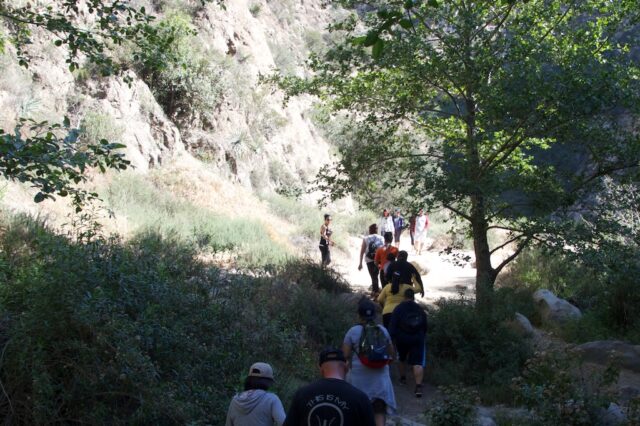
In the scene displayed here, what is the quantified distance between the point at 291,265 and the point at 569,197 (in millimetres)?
5402

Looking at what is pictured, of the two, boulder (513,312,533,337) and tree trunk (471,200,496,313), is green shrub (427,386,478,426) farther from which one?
boulder (513,312,533,337)

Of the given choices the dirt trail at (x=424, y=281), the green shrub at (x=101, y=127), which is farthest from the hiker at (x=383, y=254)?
the green shrub at (x=101, y=127)

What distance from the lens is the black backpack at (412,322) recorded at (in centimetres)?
833

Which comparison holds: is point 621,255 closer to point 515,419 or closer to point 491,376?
point 491,376

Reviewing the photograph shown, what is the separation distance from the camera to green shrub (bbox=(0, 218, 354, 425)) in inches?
215

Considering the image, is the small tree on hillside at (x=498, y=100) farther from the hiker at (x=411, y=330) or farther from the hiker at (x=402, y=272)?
the hiker at (x=411, y=330)

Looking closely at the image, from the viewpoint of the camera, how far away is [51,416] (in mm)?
5344

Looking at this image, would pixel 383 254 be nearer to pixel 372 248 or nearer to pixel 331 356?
pixel 372 248

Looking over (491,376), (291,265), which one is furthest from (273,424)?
(291,265)

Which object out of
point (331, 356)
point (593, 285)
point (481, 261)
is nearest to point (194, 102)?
point (481, 261)

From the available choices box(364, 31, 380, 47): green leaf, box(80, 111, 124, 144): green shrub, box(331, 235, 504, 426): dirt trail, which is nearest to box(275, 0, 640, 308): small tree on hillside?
box(331, 235, 504, 426): dirt trail

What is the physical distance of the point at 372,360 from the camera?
6.07 meters

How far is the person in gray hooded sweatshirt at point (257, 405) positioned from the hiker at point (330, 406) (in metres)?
0.87

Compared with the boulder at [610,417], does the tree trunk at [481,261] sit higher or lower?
higher
